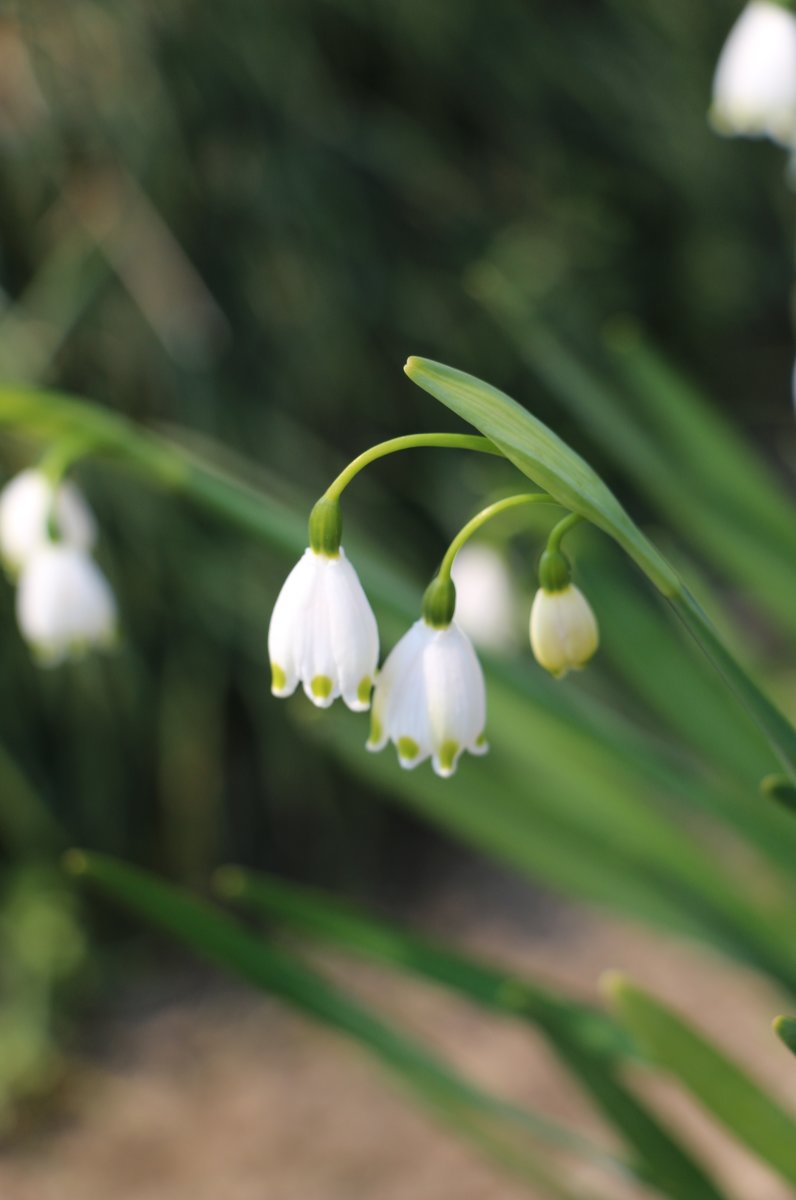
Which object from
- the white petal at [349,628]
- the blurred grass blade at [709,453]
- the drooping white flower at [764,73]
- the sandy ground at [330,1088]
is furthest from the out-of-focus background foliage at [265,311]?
the white petal at [349,628]

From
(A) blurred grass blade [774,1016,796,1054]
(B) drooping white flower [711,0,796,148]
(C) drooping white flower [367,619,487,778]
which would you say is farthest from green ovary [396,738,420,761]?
(B) drooping white flower [711,0,796,148]

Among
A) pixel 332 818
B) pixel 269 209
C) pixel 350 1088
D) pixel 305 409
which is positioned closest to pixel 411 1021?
pixel 350 1088

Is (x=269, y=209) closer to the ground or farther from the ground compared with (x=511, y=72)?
closer to the ground

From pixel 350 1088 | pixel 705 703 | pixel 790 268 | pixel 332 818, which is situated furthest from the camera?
pixel 790 268

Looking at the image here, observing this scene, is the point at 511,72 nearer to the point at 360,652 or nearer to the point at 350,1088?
the point at 350,1088

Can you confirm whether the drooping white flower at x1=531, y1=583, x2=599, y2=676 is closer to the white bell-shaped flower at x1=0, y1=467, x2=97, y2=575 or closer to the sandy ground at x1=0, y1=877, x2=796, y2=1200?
the white bell-shaped flower at x1=0, y1=467, x2=97, y2=575

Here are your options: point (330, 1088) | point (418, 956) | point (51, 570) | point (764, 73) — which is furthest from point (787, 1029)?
point (330, 1088)
